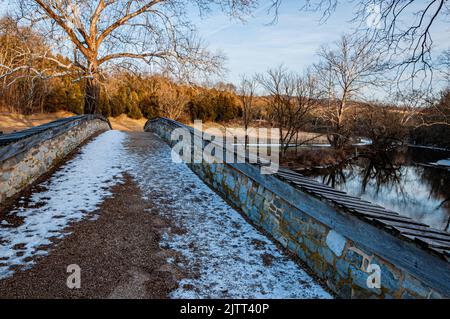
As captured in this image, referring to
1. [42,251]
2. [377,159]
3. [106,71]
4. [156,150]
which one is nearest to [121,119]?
[106,71]

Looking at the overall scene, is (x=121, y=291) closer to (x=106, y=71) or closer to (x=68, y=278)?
(x=68, y=278)

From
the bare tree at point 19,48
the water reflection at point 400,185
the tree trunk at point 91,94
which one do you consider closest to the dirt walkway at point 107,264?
the bare tree at point 19,48

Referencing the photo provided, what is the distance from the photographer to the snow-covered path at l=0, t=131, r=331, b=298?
245cm

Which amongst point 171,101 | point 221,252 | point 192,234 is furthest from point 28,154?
point 171,101

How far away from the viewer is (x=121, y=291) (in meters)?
2.22

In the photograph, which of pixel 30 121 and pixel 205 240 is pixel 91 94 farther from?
pixel 30 121

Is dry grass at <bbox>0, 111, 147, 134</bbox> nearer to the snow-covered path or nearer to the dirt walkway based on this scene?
the snow-covered path

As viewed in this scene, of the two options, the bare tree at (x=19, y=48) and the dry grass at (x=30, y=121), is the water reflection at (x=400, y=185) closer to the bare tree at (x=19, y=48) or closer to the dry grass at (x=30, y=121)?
the bare tree at (x=19, y=48)

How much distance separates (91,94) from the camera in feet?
42.9

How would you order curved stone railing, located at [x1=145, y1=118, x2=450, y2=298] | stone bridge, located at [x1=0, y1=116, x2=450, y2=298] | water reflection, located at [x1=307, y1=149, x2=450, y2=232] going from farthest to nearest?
water reflection, located at [x1=307, y1=149, x2=450, y2=232]
stone bridge, located at [x1=0, y1=116, x2=450, y2=298]
curved stone railing, located at [x1=145, y1=118, x2=450, y2=298]

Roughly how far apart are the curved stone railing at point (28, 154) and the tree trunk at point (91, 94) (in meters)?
6.36

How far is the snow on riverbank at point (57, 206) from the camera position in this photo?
2656 mm

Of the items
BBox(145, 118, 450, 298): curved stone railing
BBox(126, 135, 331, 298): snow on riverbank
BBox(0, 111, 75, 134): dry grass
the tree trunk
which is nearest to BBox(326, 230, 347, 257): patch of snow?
BBox(145, 118, 450, 298): curved stone railing
